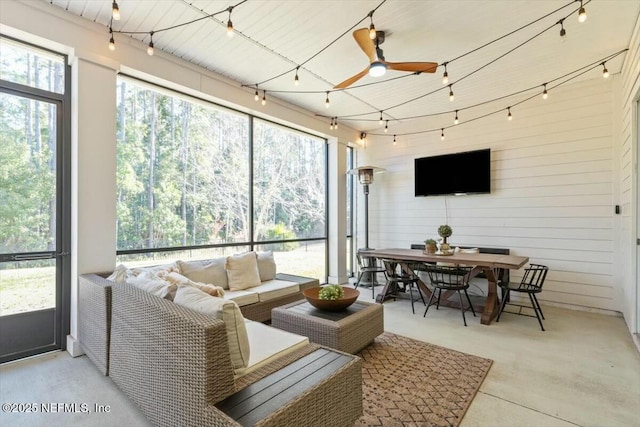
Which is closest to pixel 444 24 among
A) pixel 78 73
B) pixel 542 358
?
pixel 542 358

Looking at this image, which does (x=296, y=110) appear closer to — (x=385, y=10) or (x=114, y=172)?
(x=385, y=10)

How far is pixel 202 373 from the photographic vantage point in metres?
1.43

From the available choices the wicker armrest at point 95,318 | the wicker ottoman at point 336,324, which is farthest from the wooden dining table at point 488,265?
the wicker armrest at point 95,318

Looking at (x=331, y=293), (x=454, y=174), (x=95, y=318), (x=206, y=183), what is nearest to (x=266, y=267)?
(x=206, y=183)

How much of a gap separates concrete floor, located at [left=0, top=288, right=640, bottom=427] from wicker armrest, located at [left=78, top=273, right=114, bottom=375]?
16cm

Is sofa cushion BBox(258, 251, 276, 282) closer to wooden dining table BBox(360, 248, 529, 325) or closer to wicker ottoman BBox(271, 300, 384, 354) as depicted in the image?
wicker ottoman BBox(271, 300, 384, 354)

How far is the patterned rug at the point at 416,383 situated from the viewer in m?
2.04

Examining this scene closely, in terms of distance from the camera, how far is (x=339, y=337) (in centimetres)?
260

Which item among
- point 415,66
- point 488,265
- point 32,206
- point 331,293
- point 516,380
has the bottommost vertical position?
point 516,380

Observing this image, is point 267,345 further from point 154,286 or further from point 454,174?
point 454,174

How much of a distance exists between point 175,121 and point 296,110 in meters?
2.06

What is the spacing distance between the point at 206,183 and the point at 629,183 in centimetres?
505

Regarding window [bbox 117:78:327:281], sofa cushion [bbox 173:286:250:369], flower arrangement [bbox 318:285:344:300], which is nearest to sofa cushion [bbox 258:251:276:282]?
window [bbox 117:78:327:281]

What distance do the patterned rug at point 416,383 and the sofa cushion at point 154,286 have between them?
4.96 feet
